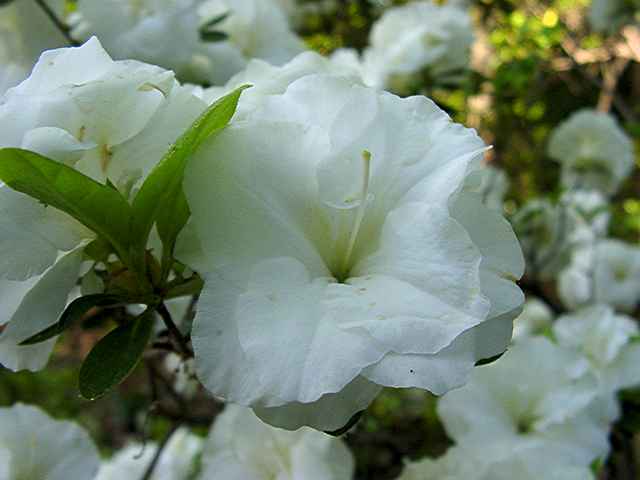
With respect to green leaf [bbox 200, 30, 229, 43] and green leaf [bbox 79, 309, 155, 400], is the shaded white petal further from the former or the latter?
green leaf [bbox 200, 30, 229, 43]

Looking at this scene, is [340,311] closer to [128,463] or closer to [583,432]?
[583,432]

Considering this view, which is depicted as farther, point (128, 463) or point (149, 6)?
point (128, 463)

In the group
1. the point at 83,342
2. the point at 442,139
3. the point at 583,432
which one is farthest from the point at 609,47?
the point at 83,342

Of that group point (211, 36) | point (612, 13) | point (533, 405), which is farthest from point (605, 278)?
point (211, 36)

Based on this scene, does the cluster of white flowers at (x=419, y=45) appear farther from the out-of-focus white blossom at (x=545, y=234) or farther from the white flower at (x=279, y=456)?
the white flower at (x=279, y=456)

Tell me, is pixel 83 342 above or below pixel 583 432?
below

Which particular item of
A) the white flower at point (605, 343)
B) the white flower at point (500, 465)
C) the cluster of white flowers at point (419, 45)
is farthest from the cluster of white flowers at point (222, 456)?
the cluster of white flowers at point (419, 45)

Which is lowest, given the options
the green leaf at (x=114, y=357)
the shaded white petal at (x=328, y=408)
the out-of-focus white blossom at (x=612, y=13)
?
the out-of-focus white blossom at (x=612, y=13)
